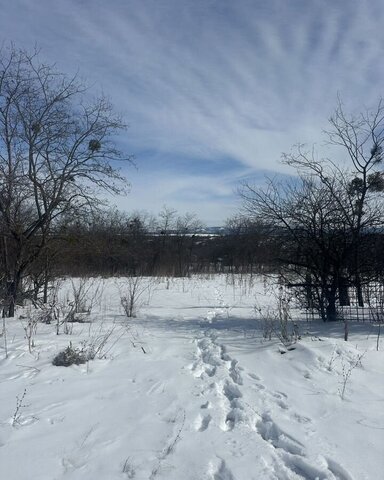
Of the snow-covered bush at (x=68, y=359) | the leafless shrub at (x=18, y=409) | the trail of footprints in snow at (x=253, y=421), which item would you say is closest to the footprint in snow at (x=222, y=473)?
the trail of footprints in snow at (x=253, y=421)

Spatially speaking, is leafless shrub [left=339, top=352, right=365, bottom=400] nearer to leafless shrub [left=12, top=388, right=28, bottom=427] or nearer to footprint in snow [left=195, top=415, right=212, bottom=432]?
footprint in snow [left=195, top=415, right=212, bottom=432]

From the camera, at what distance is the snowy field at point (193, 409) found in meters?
2.77

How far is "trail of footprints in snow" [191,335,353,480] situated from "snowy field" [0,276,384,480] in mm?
12

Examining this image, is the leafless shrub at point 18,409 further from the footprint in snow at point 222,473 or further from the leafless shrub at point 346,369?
the leafless shrub at point 346,369

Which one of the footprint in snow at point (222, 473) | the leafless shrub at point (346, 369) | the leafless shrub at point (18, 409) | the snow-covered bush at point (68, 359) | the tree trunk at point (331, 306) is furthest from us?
the tree trunk at point (331, 306)

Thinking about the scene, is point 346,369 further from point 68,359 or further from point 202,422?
point 68,359

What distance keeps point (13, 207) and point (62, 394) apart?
549 cm

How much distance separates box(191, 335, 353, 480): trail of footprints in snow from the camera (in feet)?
8.88

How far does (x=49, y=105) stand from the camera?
871cm

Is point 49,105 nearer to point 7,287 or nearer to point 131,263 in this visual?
point 7,287

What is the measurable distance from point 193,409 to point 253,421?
58 cm

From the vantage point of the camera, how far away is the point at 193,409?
148 inches

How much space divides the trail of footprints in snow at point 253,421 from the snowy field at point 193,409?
1 cm

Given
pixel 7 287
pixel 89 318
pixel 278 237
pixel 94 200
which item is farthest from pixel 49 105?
pixel 278 237
